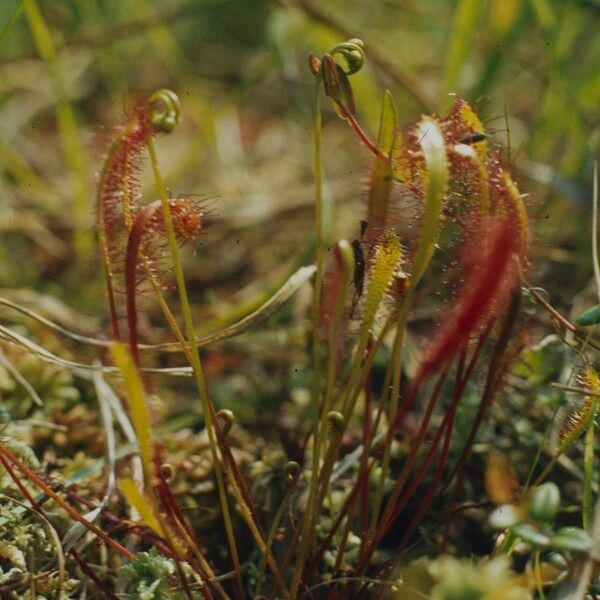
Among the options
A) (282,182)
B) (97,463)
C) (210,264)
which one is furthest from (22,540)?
(282,182)

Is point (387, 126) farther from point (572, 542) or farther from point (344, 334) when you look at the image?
point (572, 542)

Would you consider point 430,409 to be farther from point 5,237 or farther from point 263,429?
point 5,237

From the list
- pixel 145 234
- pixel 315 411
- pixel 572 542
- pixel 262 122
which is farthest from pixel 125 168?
pixel 262 122

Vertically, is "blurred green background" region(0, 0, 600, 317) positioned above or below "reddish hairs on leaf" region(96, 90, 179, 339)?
below

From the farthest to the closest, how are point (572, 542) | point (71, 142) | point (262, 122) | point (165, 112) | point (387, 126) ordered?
point (262, 122)
point (71, 142)
point (387, 126)
point (165, 112)
point (572, 542)

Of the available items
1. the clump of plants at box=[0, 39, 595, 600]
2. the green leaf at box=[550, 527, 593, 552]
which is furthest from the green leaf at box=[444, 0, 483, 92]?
the green leaf at box=[550, 527, 593, 552]

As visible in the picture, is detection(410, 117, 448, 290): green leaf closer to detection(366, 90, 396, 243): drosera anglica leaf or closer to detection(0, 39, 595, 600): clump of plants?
detection(0, 39, 595, 600): clump of plants

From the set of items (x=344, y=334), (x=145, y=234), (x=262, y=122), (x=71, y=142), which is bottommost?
(x=262, y=122)

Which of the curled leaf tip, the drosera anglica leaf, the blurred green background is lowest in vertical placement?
the blurred green background
